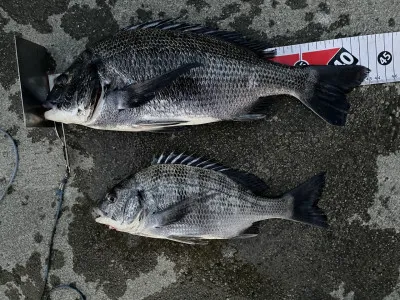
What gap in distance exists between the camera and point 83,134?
3.07 meters

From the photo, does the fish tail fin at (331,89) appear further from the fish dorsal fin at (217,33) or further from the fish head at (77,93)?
the fish head at (77,93)

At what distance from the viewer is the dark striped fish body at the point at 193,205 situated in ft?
8.87

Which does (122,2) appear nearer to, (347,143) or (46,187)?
(46,187)

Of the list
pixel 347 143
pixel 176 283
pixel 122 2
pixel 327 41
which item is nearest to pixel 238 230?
pixel 176 283

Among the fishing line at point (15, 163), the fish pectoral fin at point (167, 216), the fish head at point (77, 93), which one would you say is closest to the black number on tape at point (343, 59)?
the fish pectoral fin at point (167, 216)

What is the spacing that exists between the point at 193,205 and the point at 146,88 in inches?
33.0

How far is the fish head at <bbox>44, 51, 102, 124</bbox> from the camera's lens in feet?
8.55

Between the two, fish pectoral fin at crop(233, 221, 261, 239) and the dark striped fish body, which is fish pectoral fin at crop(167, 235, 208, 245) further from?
fish pectoral fin at crop(233, 221, 261, 239)

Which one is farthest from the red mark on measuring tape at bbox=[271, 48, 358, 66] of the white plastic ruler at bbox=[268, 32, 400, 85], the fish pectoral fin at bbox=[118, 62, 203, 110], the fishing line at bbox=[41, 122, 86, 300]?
the fishing line at bbox=[41, 122, 86, 300]

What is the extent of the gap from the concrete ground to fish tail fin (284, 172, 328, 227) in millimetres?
176

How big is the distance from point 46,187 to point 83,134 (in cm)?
50

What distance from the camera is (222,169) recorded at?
2.91 meters

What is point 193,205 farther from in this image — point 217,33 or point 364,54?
point 364,54

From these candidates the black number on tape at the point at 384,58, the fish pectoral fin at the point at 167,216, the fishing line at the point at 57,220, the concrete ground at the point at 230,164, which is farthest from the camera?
the fishing line at the point at 57,220
